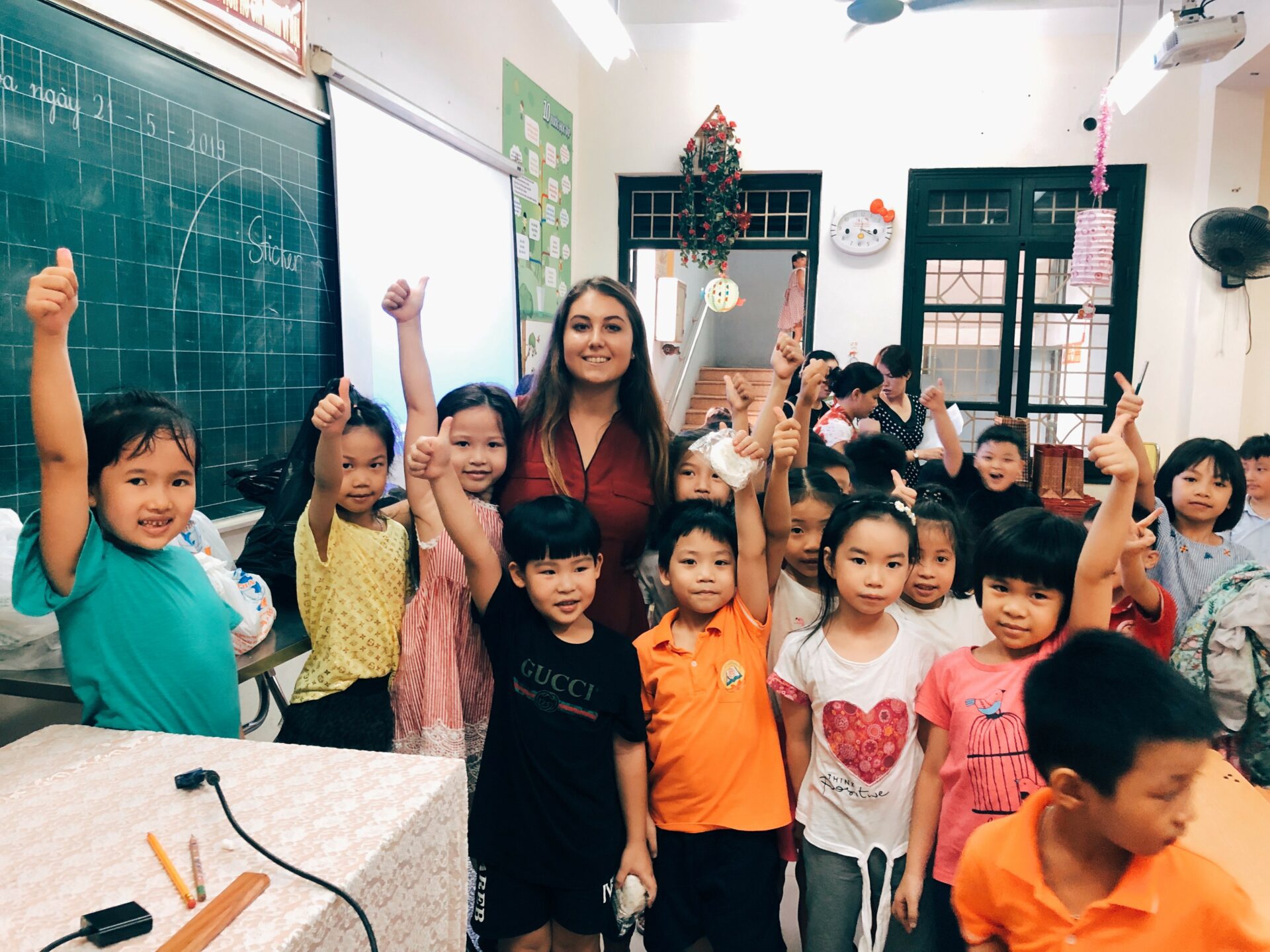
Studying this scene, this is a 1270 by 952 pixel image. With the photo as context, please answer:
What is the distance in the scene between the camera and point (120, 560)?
1188 millimetres

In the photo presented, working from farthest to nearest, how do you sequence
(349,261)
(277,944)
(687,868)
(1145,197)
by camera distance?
(1145,197)
(349,261)
(687,868)
(277,944)

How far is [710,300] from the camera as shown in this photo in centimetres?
580

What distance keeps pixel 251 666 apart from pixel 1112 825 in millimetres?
1346

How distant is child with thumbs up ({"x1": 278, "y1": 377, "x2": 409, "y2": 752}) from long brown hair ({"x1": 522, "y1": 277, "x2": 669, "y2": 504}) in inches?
13.6

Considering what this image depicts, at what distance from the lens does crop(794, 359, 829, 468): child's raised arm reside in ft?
5.50

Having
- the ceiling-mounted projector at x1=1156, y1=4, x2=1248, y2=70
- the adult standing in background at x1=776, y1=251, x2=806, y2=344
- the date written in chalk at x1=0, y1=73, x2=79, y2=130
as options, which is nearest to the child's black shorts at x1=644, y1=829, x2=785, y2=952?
the date written in chalk at x1=0, y1=73, x2=79, y2=130

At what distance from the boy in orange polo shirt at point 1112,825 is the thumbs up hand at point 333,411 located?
1156mm

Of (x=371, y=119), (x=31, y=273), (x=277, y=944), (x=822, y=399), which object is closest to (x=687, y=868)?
(x=277, y=944)

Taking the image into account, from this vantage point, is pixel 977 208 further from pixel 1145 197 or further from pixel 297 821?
pixel 297 821

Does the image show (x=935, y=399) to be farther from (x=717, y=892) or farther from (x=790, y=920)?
(x=717, y=892)

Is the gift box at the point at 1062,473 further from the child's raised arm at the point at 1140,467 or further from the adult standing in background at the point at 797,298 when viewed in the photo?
the child's raised arm at the point at 1140,467

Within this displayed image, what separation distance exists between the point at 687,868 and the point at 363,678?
709mm

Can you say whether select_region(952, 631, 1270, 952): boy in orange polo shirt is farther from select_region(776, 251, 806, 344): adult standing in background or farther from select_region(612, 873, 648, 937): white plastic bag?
select_region(776, 251, 806, 344): adult standing in background

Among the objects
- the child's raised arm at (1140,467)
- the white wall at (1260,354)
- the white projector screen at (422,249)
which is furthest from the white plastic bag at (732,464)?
the white wall at (1260,354)
